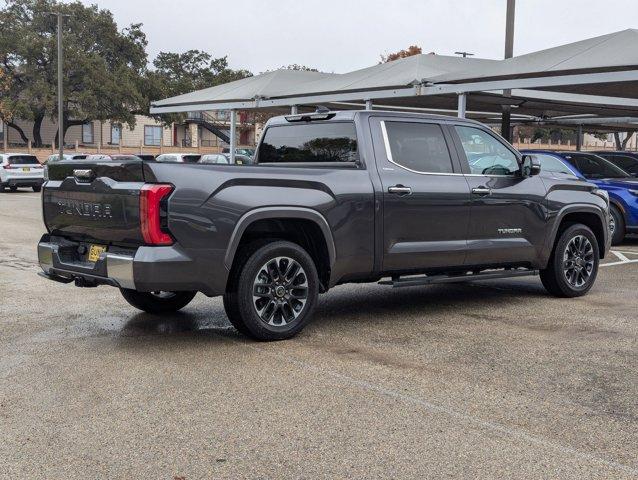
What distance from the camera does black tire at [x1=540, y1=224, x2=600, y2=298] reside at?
8.59m

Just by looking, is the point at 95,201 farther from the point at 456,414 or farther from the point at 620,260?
the point at 620,260

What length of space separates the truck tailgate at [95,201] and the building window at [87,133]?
57.4m

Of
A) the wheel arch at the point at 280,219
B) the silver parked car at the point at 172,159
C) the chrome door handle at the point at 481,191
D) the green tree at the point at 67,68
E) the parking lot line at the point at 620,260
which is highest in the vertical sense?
the green tree at the point at 67,68

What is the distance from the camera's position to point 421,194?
23.8ft

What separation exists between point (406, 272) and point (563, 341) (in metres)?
1.48

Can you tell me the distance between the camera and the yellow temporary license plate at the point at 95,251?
20.7ft

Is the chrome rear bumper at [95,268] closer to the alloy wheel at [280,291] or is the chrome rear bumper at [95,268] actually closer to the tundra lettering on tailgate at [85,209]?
the tundra lettering on tailgate at [85,209]

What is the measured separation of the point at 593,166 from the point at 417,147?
8.18 metres

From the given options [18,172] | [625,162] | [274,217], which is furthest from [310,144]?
[18,172]

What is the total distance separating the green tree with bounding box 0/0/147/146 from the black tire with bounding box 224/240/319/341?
46.0m

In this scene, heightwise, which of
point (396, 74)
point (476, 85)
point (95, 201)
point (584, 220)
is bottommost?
point (584, 220)

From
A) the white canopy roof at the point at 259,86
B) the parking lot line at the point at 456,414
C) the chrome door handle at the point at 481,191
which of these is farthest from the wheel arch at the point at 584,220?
the white canopy roof at the point at 259,86

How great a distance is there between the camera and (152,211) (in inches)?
230

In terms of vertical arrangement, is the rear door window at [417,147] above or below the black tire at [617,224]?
above
